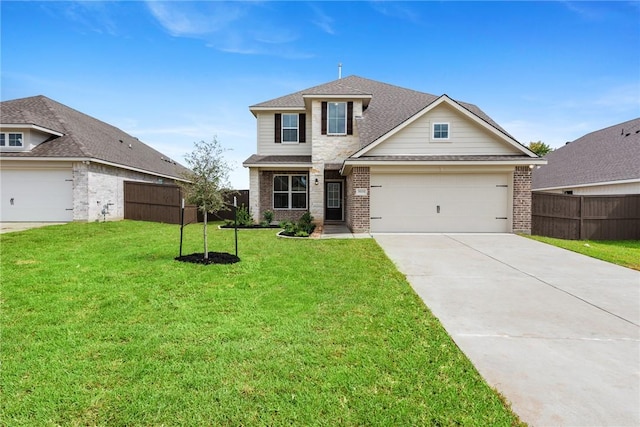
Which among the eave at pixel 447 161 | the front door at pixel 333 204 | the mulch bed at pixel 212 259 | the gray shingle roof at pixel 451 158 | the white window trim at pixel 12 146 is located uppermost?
the white window trim at pixel 12 146

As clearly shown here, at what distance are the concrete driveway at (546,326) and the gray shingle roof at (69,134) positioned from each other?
41.2 feet

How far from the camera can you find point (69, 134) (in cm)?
1639

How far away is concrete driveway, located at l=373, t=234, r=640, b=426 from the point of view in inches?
101

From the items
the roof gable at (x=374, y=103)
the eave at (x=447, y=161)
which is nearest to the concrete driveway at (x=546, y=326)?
the eave at (x=447, y=161)

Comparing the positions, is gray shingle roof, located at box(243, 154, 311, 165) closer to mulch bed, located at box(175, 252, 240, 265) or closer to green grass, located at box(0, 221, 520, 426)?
mulch bed, located at box(175, 252, 240, 265)

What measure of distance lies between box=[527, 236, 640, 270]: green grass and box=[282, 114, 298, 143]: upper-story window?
12.3m

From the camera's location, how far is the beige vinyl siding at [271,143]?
1706 centimetres

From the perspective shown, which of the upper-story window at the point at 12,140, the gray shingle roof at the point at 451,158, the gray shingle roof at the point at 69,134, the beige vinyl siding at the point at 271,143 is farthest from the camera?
the beige vinyl siding at the point at 271,143

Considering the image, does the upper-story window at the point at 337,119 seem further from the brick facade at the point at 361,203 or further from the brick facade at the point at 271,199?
the brick facade at the point at 361,203

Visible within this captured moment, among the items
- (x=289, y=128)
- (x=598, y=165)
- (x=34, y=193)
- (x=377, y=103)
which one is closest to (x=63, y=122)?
(x=34, y=193)

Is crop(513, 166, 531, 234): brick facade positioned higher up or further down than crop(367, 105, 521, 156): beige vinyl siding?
further down

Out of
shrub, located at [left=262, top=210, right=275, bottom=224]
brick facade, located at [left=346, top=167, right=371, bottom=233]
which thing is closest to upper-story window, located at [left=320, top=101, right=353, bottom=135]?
brick facade, located at [left=346, top=167, right=371, bottom=233]

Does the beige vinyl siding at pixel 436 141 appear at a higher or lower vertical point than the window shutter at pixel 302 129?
lower

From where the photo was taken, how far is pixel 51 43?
43.7 ft
